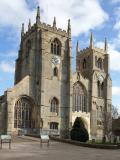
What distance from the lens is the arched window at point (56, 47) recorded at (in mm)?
59188

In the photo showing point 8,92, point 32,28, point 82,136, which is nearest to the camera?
point 82,136

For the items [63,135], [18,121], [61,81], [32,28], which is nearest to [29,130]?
[18,121]

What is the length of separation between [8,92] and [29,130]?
6.94 meters

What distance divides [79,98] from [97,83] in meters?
5.78

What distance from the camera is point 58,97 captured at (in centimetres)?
5722

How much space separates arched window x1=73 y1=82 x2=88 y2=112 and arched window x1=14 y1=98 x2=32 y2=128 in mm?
9121

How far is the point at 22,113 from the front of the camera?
53812 millimetres

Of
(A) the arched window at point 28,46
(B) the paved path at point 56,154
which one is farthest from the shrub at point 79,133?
(B) the paved path at point 56,154

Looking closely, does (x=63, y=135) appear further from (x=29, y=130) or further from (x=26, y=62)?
(x=26, y=62)

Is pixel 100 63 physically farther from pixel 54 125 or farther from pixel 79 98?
pixel 54 125

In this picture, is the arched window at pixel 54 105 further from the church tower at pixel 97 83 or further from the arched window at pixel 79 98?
the church tower at pixel 97 83

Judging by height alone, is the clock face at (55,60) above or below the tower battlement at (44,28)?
below

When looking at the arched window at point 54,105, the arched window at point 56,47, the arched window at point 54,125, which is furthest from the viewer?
the arched window at point 56,47

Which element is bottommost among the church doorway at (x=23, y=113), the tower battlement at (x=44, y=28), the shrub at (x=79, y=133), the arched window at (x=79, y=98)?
the shrub at (x=79, y=133)
